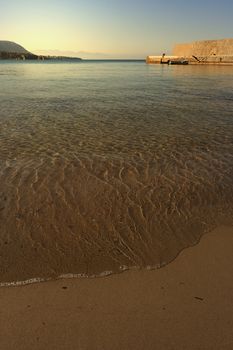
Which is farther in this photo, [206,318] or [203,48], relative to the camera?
[203,48]

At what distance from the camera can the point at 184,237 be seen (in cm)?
445

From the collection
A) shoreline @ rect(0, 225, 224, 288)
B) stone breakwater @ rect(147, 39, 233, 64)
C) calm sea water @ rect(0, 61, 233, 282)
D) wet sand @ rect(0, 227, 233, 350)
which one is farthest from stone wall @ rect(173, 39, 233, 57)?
wet sand @ rect(0, 227, 233, 350)

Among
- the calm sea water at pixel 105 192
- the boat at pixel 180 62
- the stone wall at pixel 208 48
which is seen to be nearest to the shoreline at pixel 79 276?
the calm sea water at pixel 105 192

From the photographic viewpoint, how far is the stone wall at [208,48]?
8181cm

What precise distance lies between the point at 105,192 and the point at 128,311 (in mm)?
2761

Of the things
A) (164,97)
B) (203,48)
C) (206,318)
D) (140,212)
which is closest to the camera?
(206,318)

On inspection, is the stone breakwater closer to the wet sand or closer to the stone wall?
the stone wall

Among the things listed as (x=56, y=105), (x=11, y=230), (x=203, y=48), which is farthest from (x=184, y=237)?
(x=203, y=48)

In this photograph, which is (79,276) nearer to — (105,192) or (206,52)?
(105,192)

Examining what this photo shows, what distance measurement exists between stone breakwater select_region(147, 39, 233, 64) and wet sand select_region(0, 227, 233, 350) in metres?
75.1

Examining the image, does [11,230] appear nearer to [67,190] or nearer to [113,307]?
[67,190]

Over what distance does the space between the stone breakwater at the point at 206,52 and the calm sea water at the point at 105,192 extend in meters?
69.5

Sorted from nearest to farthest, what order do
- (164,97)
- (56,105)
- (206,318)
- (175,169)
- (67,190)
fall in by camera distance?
1. (206,318)
2. (67,190)
3. (175,169)
4. (56,105)
5. (164,97)

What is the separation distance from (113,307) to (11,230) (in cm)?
203
